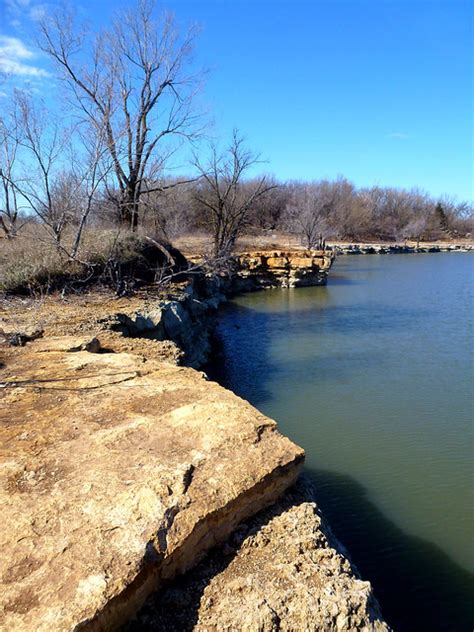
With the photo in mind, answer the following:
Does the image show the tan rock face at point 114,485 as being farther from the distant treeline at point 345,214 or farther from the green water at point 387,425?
the distant treeline at point 345,214

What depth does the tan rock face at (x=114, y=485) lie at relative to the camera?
2098 millimetres

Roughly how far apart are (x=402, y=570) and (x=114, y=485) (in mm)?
2827

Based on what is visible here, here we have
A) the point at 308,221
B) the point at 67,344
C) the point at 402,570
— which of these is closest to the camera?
the point at 402,570

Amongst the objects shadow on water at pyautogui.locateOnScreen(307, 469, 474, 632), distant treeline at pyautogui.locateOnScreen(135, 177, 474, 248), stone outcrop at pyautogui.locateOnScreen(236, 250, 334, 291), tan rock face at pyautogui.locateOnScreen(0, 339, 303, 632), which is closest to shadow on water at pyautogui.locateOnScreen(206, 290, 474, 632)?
shadow on water at pyautogui.locateOnScreen(307, 469, 474, 632)

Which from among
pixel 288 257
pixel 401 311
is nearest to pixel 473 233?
pixel 288 257

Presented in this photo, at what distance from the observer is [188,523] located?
2.52 m

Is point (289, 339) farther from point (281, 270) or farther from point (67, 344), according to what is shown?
point (281, 270)

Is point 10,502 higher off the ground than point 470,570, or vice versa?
point 10,502

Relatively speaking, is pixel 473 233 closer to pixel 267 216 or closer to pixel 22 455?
pixel 267 216

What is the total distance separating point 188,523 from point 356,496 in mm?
3160

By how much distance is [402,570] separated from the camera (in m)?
4.01

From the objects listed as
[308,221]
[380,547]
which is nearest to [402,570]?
[380,547]

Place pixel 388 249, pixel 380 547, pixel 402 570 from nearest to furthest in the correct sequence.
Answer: pixel 402 570
pixel 380 547
pixel 388 249

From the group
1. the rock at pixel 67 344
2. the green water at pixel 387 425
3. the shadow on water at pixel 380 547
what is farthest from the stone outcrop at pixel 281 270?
the rock at pixel 67 344
